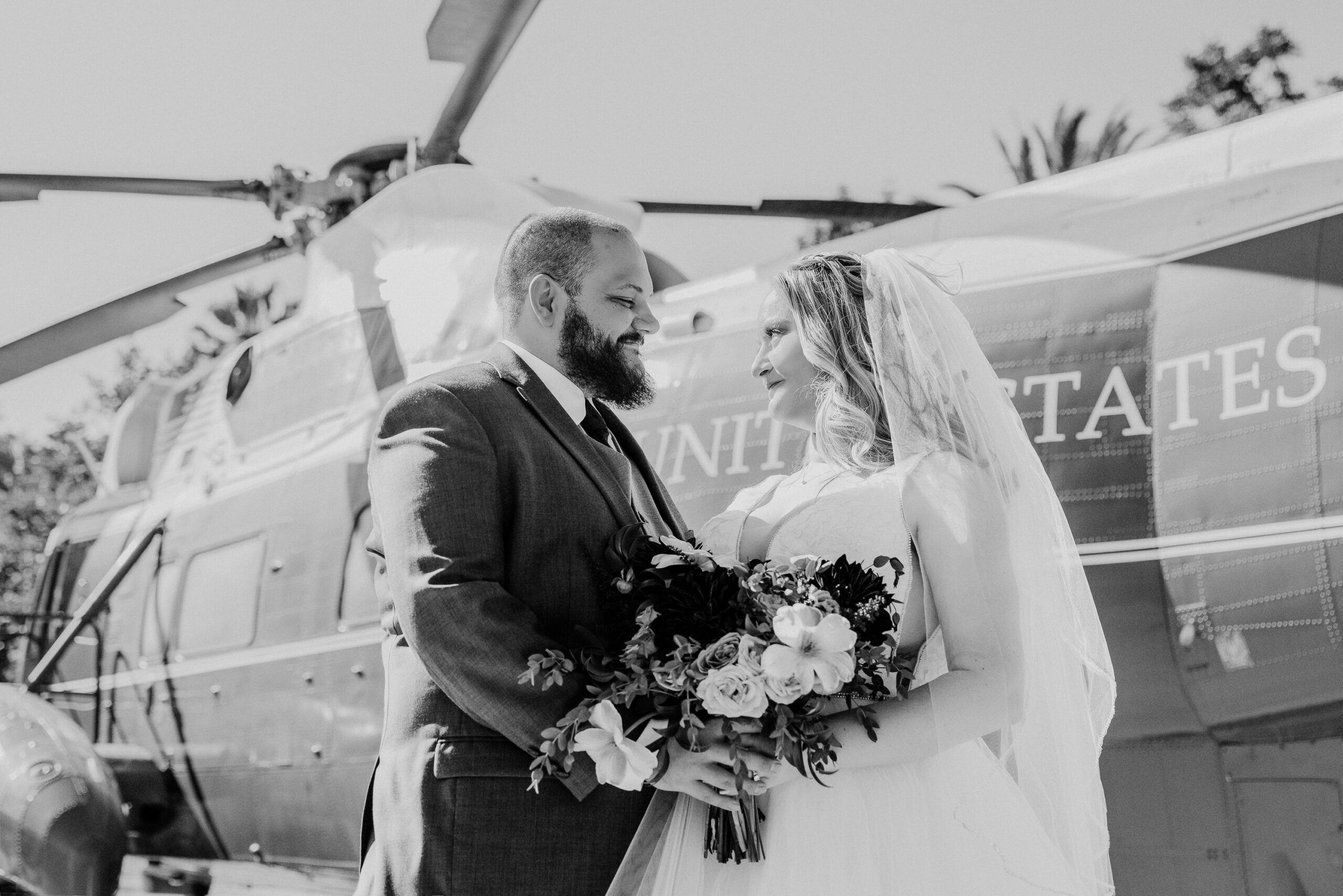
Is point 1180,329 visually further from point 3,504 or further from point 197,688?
point 3,504

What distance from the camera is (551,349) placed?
2.96 meters

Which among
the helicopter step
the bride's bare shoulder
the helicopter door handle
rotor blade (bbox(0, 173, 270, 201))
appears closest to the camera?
the bride's bare shoulder

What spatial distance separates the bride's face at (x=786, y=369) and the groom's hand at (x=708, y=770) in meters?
0.99

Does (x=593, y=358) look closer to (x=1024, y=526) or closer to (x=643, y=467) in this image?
(x=643, y=467)

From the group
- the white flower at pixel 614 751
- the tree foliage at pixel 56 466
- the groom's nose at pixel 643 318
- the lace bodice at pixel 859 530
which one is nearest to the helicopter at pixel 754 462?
the lace bodice at pixel 859 530

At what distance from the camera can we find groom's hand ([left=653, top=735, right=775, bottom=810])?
96.2 inches

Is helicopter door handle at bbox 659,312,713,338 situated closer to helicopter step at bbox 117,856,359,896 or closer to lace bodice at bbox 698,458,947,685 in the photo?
lace bodice at bbox 698,458,947,685

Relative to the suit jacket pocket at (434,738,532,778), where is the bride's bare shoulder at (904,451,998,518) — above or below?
above

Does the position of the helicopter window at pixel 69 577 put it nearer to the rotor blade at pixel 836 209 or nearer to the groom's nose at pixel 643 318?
the rotor blade at pixel 836 209

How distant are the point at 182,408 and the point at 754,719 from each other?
21.2ft

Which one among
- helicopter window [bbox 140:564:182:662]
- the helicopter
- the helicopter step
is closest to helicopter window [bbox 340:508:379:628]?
the helicopter

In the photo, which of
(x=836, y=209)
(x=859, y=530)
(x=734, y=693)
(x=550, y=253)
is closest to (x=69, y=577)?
(x=836, y=209)

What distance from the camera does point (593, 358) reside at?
296 centimetres

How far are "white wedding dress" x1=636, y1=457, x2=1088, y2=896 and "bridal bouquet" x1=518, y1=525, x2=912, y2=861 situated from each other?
11 centimetres
